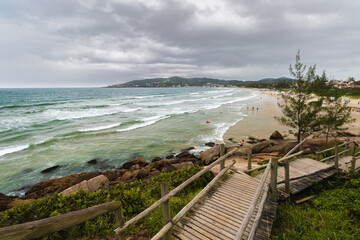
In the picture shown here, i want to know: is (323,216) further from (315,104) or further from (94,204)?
(315,104)

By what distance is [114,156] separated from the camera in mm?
16875

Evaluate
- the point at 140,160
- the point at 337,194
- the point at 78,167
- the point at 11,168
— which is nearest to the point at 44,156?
the point at 11,168

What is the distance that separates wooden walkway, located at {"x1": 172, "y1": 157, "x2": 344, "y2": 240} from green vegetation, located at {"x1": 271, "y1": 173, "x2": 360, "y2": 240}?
39 cm

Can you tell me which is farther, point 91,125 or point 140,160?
point 91,125

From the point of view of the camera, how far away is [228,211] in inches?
206

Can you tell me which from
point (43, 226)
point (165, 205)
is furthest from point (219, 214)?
point (43, 226)

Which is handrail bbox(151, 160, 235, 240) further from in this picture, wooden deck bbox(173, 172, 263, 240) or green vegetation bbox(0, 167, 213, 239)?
green vegetation bbox(0, 167, 213, 239)

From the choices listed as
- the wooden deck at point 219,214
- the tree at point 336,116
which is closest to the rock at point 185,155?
the wooden deck at point 219,214

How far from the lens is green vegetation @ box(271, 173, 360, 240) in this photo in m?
4.67

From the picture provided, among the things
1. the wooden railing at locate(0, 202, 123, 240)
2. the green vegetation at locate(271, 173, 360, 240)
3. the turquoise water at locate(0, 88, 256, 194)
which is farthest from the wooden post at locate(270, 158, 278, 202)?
the turquoise water at locate(0, 88, 256, 194)

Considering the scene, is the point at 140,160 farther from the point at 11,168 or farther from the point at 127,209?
the point at 11,168

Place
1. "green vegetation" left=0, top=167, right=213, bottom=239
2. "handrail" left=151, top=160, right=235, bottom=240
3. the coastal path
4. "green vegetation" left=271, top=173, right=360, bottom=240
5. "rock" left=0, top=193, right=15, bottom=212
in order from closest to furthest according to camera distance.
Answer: the coastal path, "handrail" left=151, top=160, right=235, bottom=240, "green vegetation" left=271, top=173, right=360, bottom=240, "green vegetation" left=0, top=167, right=213, bottom=239, "rock" left=0, top=193, right=15, bottom=212

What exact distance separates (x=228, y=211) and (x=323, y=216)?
10.5 ft

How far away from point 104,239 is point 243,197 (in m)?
4.49
